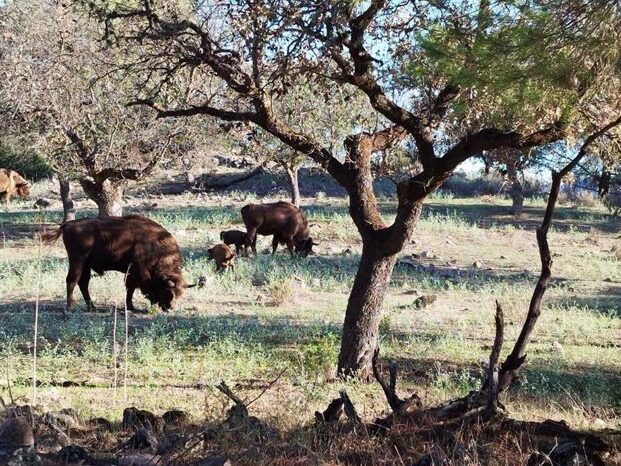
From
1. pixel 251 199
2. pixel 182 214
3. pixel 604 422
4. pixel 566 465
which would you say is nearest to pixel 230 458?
pixel 566 465

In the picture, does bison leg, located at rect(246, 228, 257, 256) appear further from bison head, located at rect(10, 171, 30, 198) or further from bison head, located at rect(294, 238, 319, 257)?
bison head, located at rect(10, 171, 30, 198)

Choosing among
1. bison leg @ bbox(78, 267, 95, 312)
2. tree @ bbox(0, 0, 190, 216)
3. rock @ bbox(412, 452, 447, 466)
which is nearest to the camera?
rock @ bbox(412, 452, 447, 466)

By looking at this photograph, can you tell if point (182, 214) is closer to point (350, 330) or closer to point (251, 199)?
point (251, 199)

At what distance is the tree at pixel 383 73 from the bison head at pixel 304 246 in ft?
40.9

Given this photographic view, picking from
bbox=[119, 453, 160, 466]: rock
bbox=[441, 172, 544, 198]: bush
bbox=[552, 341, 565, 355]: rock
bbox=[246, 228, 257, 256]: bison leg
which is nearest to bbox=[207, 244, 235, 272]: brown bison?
bbox=[246, 228, 257, 256]: bison leg

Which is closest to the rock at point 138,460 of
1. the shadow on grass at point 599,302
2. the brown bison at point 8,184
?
the shadow on grass at point 599,302

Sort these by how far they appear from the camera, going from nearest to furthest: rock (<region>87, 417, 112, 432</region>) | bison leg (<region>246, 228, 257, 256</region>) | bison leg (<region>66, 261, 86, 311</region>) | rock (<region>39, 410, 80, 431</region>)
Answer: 1. rock (<region>39, 410, 80, 431</region>)
2. rock (<region>87, 417, 112, 432</region>)
3. bison leg (<region>66, 261, 86, 311</region>)
4. bison leg (<region>246, 228, 257, 256</region>)

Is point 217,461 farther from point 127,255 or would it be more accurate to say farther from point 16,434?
point 127,255

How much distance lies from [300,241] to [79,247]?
9819 millimetres

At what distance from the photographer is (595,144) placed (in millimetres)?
9133

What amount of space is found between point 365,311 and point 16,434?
17.7 feet

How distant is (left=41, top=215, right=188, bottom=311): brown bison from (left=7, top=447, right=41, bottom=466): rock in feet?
34.4

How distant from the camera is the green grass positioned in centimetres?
884

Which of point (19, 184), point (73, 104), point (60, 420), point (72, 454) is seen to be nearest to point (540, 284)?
point (72, 454)
